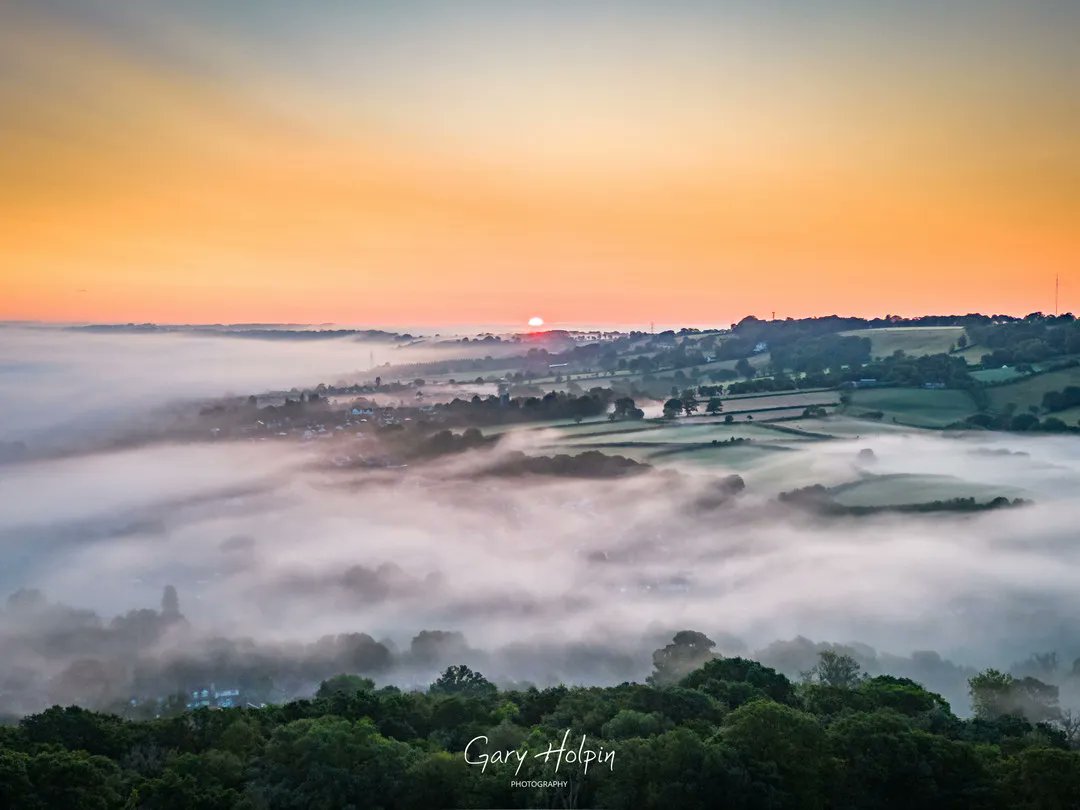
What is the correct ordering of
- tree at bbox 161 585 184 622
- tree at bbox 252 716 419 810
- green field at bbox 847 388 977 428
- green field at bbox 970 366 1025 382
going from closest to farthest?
tree at bbox 252 716 419 810
tree at bbox 161 585 184 622
green field at bbox 847 388 977 428
green field at bbox 970 366 1025 382

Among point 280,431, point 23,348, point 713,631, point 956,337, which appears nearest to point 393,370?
point 280,431

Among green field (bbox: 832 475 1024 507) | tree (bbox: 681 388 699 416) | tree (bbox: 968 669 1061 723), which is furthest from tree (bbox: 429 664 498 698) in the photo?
tree (bbox: 681 388 699 416)

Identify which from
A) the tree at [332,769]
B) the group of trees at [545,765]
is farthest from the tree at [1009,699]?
the tree at [332,769]

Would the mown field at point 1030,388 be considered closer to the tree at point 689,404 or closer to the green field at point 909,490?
the green field at point 909,490

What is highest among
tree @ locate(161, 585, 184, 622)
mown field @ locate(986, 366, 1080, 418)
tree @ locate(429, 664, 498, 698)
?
mown field @ locate(986, 366, 1080, 418)

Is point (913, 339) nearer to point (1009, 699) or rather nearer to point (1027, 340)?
point (1027, 340)

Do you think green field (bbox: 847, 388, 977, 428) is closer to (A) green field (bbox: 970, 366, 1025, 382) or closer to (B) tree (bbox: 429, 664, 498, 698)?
(A) green field (bbox: 970, 366, 1025, 382)
